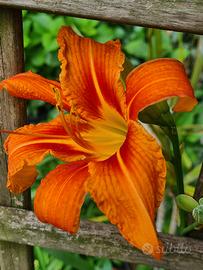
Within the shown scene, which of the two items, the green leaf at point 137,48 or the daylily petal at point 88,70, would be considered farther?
the green leaf at point 137,48

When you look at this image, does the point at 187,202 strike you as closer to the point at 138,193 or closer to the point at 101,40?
the point at 138,193

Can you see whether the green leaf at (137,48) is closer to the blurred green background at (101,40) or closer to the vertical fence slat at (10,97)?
the blurred green background at (101,40)

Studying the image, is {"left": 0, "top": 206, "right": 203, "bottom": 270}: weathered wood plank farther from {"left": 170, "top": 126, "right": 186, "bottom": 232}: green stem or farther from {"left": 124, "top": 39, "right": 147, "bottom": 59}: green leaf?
{"left": 124, "top": 39, "right": 147, "bottom": 59}: green leaf

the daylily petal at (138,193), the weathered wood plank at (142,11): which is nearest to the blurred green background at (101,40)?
the weathered wood plank at (142,11)

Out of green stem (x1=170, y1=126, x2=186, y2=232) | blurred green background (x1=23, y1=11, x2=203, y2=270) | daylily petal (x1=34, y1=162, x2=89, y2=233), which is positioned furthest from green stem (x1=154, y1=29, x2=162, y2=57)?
daylily petal (x1=34, y1=162, x2=89, y2=233)

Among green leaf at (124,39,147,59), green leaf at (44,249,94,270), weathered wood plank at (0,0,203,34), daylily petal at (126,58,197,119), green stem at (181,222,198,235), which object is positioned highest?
green leaf at (124,39,147,59)

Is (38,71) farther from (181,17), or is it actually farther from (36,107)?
(181,17)
